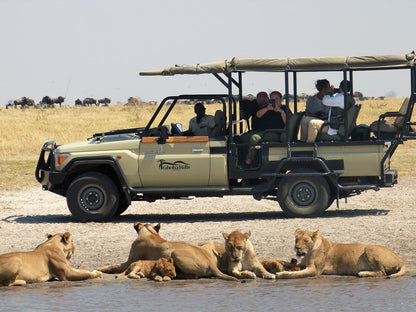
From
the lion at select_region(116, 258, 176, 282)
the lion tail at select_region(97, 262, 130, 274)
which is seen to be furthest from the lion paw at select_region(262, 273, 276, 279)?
the lion tail at select_region(97, 262, 130, 274)

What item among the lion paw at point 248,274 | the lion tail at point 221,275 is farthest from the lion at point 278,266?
the lion tail at point 221,275

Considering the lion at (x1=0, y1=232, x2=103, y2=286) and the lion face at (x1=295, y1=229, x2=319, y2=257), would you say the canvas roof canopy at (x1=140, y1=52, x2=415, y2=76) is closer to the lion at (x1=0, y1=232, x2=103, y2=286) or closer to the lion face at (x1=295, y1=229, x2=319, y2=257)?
the lion face at (x1=295, y1=229, x2=319, y2=257)

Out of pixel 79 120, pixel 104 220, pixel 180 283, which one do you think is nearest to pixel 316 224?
pixel 104 220

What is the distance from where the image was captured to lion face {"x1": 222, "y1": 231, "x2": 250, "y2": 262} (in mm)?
10016

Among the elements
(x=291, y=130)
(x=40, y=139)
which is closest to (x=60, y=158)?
(x=291, y=130)

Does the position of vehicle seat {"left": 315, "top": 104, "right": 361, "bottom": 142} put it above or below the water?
above

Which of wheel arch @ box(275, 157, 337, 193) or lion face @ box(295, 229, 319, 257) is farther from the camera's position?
wheel arch @ box(275, 157, 337, 193)

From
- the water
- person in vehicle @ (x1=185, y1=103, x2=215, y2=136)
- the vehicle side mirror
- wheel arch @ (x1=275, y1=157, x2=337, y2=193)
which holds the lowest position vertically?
→ the water

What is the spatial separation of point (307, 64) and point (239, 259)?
5.51 metres

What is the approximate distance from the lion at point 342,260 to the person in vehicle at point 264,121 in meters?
4.88

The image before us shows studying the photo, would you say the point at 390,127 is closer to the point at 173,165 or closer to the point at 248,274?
the point at 173,165

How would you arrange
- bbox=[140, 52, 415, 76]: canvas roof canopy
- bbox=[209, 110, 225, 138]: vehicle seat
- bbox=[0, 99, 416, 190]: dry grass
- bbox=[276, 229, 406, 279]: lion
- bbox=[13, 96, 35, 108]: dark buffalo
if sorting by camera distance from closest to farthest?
bbox=[276, 229, 406, 279]: lion, bbox=[140, 52, 415, 76]: canvas roof canopy, bbox=[209, 110, 225, 138]: vehicle seat, bbox=[0, 99, 416, 190]: dry grass, bbox=[13, 96, 35, 108]: dark buffalo

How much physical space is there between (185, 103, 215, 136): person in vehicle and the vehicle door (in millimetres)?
282

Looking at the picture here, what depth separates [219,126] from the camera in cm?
1527
